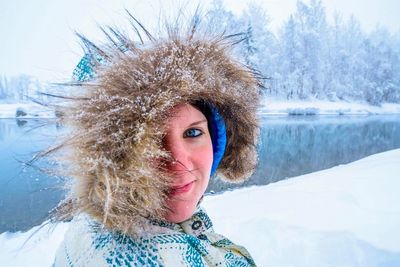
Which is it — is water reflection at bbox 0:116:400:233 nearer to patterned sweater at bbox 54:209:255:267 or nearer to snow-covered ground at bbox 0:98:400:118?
patterned sweater at bbox 54:209:255:267

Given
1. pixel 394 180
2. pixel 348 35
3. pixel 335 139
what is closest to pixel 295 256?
pixel 394 180

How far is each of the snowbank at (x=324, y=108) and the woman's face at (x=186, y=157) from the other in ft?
80.6

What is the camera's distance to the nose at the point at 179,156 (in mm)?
917

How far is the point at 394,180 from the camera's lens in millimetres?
3412

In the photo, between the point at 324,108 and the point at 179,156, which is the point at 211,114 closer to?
the point at 179,156

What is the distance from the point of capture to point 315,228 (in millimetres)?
2213

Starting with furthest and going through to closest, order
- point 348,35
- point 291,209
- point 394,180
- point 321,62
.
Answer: point 348,35, point 321,62, point 394,180, point 291,209

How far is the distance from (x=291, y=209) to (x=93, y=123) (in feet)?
8.07

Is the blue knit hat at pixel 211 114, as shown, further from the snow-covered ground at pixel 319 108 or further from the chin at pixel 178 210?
the snow-covered ground at pixel 319 108

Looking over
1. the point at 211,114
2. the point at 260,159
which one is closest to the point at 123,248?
the point at 211,114

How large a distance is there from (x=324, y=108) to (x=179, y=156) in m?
31.8

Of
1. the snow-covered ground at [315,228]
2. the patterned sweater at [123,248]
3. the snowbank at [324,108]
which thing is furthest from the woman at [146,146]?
the snowbank at [324,108]

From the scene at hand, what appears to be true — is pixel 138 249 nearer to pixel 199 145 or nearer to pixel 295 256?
pixel 199 145

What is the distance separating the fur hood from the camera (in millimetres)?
769
